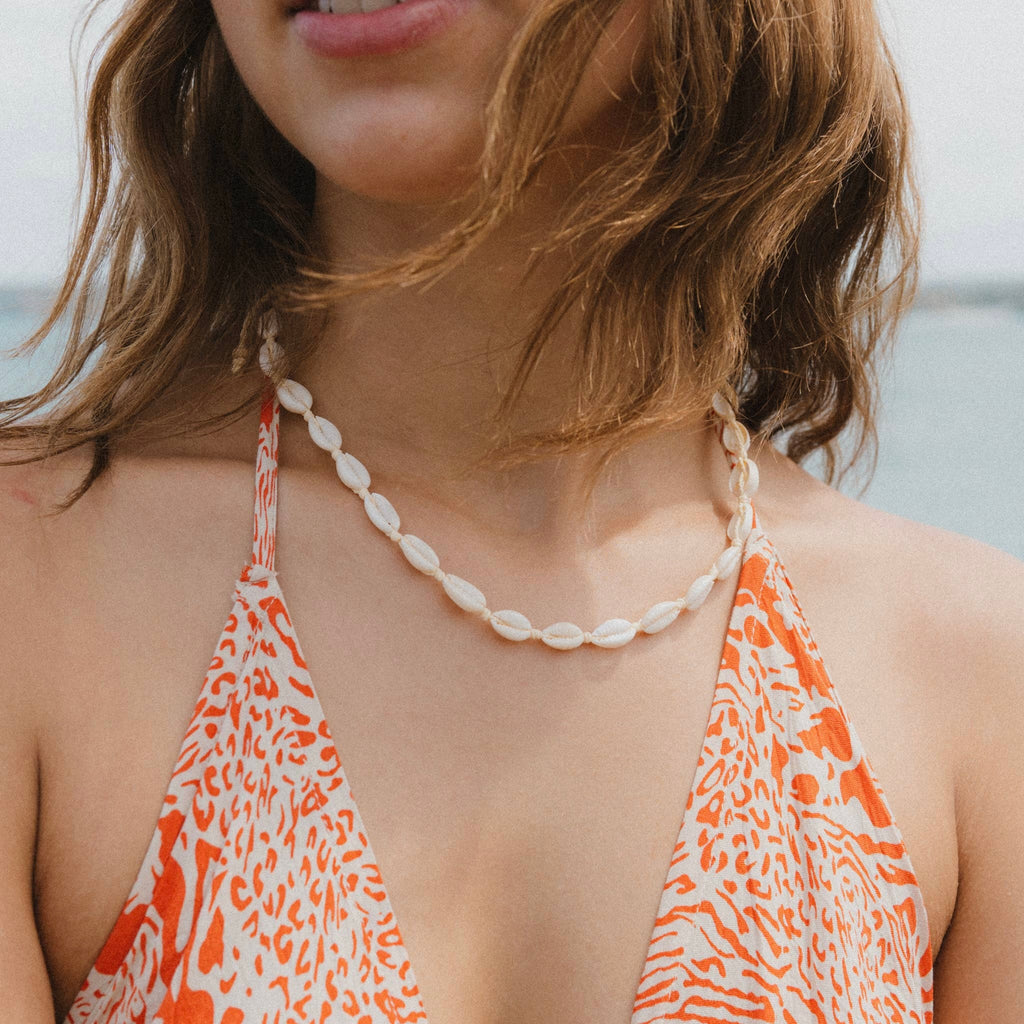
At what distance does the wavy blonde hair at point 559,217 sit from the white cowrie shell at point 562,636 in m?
0.16

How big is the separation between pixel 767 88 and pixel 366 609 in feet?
1.89

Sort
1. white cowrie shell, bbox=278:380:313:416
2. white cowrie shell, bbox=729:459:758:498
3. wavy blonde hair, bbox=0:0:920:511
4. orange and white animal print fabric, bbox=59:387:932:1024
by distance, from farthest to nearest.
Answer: white cowrie shell, bbox=729:459:758:498 → white cowrie shell, bbox=278:380:313:416 → wavy blonde hair, bbox=0:0:920:511 → orange and white animal print fabric, bbox=59:387:932:1024

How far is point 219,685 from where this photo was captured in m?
0.91

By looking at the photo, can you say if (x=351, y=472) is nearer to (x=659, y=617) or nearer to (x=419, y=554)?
(x=419, y=554)

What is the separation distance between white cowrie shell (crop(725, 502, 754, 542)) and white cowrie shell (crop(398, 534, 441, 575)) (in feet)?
0.99

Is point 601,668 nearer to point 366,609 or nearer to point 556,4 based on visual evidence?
point 366,609

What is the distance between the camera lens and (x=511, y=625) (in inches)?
40.1

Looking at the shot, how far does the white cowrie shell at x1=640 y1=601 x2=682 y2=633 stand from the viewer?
106 cm

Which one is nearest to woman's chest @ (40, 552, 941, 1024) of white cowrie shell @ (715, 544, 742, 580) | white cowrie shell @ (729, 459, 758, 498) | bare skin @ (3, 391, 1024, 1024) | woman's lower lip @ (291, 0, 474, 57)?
bare skin @ (3, 391, 1024, 1024)

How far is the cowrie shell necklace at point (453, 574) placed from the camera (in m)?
1.02

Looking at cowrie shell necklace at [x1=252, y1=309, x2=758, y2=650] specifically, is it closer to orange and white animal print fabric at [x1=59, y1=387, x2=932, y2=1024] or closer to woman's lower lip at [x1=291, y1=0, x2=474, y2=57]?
orange and white animal print fabric at [x1=59, y1=387, x2=932, y2=1024]

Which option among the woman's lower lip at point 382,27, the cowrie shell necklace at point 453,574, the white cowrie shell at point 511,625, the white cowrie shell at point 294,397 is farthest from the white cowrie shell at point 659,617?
the woman's lower lip at point 382,27

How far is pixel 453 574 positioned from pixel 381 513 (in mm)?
84

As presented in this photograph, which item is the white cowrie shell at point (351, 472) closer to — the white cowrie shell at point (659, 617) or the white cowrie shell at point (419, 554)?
the white cowrie shell at point (419, 554)
